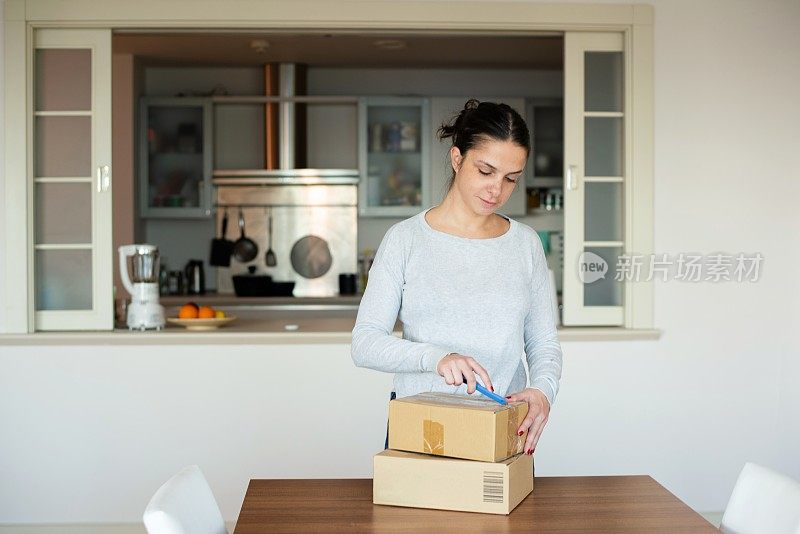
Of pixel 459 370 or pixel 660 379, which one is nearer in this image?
pixel 459 370

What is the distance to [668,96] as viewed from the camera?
3984mm

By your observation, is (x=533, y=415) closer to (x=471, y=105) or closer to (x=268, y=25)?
(x=471, y=105)

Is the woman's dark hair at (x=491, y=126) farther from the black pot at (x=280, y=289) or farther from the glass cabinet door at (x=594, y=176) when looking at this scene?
the black pot at (x=280, y=289)

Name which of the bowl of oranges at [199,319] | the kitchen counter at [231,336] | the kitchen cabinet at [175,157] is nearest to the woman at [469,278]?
the kitchen counter at [231,336]

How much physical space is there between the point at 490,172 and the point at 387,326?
0.42m

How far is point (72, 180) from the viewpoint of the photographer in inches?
155

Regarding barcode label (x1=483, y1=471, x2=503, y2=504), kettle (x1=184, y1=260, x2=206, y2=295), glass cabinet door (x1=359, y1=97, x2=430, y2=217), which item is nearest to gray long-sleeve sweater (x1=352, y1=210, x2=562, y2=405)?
barcode label (x1=483, y1=471, x2=503, y2=504)

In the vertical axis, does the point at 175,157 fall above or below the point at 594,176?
above

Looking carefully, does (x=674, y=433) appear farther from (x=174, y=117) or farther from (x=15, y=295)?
(x=174, y=117)

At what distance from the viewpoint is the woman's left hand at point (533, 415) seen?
195cm

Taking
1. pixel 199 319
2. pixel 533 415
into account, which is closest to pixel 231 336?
pixel 199 319

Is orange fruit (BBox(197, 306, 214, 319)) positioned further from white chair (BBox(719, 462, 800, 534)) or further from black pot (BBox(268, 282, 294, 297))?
white chair (BBox(719, 462, 800, 534))

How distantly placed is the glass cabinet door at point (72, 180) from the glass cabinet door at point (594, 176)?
75.1 inches

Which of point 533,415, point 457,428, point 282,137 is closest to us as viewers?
point 457,428
